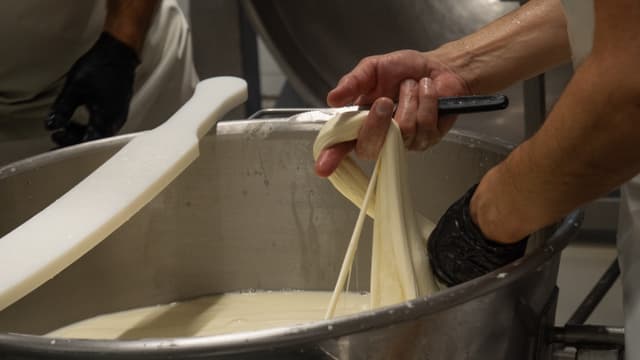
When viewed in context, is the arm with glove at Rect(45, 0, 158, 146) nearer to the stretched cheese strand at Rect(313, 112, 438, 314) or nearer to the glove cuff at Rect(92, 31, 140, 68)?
the glove cuff at Rect(92, 31, 140, 68)

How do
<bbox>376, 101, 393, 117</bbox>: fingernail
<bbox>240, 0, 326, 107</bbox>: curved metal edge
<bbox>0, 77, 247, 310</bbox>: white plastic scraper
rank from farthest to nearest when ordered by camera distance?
<bbox>240, 0, 326, 107</bbox>: curved metal edge
<bbox>376, 101, 393, 117</bbox>: fingernail
<bbox>0, 77, 247, 310</bbox>: white plastic scraper

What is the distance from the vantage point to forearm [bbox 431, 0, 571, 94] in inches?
31.1

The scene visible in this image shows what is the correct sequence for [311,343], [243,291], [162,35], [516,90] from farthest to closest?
[516,90] → [162,35] → [243,291] → [311,343]

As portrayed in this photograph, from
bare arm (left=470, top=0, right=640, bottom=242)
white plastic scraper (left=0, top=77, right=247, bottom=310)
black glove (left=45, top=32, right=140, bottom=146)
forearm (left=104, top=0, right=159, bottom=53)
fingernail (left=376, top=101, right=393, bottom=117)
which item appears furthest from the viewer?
forearm (left=104, top=0, right=159, bottom=53)

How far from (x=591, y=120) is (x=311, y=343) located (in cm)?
22

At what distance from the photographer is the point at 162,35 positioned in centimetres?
130

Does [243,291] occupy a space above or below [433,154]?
below

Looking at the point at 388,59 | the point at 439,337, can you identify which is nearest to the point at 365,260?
the point at 388,59

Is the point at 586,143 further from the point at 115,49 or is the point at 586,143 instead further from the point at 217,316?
the point at 115,49

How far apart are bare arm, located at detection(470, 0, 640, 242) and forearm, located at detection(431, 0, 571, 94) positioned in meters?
0.23

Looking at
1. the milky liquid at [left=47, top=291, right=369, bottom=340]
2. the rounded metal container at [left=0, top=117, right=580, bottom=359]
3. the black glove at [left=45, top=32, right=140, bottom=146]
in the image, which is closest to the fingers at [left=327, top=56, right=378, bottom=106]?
the rounded metal container at [left=0, top=117, right=580, bottom=359]

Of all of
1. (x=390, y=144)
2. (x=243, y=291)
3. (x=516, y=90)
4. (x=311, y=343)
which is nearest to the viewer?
(x=311, y=343)

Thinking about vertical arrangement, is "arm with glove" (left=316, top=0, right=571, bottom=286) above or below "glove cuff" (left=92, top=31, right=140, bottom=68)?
below

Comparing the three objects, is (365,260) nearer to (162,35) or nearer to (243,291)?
(243,291)
